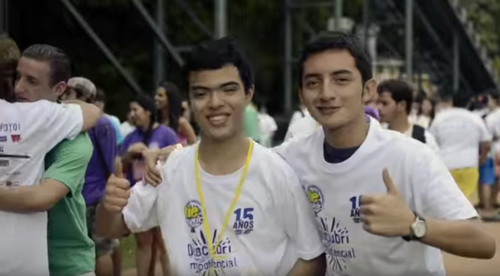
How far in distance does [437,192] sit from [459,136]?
964 centimetres

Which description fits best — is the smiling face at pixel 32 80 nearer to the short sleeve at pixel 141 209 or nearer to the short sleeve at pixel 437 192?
the short sleeve at pixel 141 209

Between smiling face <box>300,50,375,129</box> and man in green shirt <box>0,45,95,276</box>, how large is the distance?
4.53ft

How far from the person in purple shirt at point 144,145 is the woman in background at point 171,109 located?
10 cm

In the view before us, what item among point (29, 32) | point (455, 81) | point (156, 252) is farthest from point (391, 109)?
point (455, 81)

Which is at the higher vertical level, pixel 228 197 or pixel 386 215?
pixel 228 197

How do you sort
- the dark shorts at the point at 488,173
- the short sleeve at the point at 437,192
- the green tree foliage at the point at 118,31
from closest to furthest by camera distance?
Result: the short sleeve at the point at 437,192 < the dark shorts at the point at 488,173 < the green tree foliage at the point at 118,31

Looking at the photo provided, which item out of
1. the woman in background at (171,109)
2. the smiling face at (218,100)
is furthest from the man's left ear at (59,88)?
the woman in background at (171,109)

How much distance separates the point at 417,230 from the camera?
3057 mm

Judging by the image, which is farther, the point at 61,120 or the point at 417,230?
the point at 61,120

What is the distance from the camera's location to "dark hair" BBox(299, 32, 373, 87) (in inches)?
132

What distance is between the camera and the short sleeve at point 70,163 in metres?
4.14

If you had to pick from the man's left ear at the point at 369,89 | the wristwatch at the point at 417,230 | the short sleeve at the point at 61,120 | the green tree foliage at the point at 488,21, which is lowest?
the wristwatch at the point at 417,230

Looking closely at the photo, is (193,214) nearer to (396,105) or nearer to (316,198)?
(316,198)

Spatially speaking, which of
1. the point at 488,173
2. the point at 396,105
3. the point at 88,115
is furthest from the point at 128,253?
the point at 488,173
